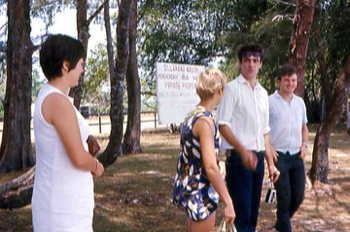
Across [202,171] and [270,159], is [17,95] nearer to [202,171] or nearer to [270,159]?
[270,159]

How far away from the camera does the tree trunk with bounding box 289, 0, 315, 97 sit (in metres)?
7.45

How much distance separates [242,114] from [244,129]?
12 cm

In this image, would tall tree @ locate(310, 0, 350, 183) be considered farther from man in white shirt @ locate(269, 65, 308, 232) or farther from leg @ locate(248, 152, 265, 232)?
leg @ locate(248, 152, 265, 232)

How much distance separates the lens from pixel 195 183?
3143 mm

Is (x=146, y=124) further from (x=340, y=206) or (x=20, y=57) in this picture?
(x=340, y=206)

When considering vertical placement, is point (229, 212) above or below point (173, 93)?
below

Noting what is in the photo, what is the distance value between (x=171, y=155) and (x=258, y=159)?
401 inches

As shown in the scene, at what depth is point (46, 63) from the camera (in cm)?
249

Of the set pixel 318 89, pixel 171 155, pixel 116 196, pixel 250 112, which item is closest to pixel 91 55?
pixel 318 89

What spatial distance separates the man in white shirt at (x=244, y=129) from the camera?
4.09m

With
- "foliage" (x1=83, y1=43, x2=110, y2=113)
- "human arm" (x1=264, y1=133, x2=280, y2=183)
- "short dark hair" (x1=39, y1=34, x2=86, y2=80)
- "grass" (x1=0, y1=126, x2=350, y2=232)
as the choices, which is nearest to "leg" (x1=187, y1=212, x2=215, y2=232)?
"short dark hair" (x1=39, y1=34, x2=86, y2=80)

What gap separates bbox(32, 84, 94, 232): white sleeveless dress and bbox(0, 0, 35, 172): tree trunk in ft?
31.4

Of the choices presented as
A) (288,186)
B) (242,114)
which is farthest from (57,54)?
(288,186)

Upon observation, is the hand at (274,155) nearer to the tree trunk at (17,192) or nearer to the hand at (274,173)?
the hand at (274,173)
